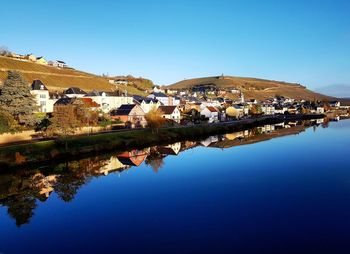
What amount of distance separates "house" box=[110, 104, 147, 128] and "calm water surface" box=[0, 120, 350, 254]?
1954cm

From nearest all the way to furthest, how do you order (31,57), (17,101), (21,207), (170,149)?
(21,207) < (17,101) < (170,149) < (31,57)

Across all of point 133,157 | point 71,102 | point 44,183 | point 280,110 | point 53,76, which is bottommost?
point 44,183

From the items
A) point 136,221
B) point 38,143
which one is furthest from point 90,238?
point 38,143

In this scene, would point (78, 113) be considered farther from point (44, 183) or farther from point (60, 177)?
point (44, 183)

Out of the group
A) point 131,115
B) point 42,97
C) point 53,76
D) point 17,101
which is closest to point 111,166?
point 17,101

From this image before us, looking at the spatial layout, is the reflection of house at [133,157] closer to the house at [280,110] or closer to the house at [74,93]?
the house at [74,93]

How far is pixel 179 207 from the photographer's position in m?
18.4

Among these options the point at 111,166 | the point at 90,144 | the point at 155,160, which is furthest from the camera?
the point at 90,144

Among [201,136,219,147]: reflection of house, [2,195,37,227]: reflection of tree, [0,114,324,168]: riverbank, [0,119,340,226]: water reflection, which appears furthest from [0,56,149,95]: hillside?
[2,195,37,227]: reflection of tree

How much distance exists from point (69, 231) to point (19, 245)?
6.92 ft

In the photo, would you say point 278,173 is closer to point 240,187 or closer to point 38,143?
point 240,187

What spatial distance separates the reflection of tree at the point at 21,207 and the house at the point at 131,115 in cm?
3146

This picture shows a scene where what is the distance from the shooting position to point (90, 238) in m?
14.3

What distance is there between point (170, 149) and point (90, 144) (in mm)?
9603
